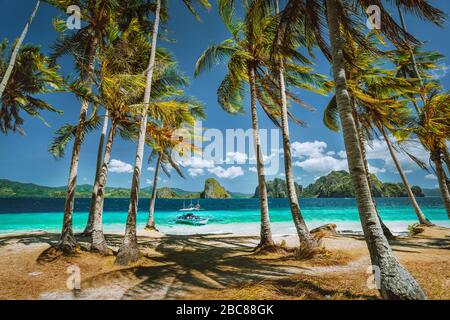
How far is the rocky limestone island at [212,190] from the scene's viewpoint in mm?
137125

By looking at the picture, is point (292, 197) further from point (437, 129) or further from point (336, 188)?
point (336, 188)

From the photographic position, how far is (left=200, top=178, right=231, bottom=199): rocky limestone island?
450 ft

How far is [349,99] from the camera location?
4.46 metres

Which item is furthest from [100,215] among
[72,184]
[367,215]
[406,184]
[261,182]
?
[406,184]

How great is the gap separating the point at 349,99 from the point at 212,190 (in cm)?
13522

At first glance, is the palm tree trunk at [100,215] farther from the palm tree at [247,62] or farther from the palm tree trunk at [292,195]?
the palm tree trunk at [292,195]

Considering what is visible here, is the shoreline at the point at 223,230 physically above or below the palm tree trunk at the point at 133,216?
below

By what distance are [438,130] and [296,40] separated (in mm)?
6023

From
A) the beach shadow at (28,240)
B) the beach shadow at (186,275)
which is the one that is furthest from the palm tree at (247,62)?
the beach shadow at (28,240)

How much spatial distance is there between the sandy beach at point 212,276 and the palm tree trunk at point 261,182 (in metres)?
0.61

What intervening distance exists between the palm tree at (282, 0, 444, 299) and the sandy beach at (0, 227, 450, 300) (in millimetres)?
563

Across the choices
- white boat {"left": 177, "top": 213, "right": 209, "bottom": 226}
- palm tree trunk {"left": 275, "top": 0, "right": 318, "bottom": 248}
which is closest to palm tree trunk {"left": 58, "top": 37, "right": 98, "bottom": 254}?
palm tree trunk {"left": 275, "top": 0, "right": 318, "bottom": 248}
